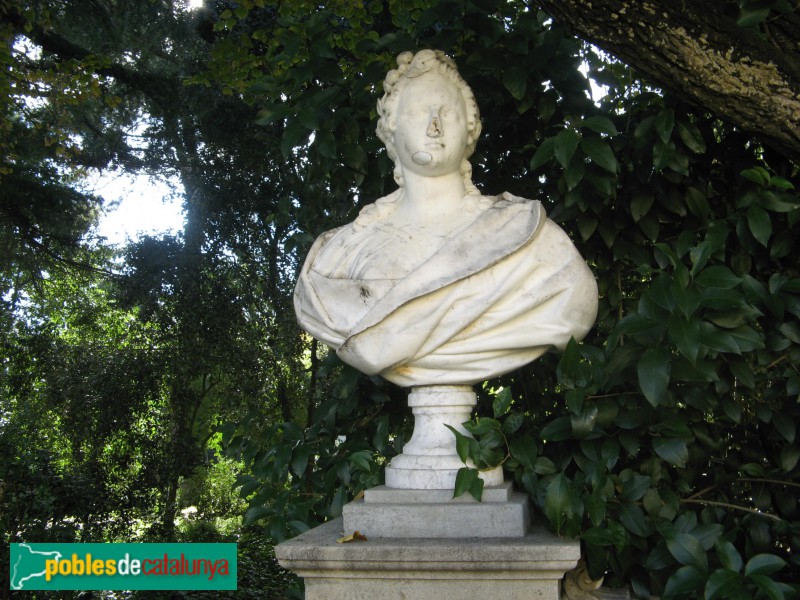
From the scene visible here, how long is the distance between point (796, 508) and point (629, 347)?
94 cm

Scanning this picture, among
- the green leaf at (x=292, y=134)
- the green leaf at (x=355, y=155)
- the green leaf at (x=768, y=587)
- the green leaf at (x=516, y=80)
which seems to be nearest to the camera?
the green leaf at (x=768, y=587)

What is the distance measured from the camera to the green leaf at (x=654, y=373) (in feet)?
6.02

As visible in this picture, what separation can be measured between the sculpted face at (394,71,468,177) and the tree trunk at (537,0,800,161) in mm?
387

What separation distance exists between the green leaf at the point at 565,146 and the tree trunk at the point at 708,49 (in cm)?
26

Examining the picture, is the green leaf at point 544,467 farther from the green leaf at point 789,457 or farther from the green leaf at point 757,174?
the green leaf at point 757,174

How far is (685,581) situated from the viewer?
188cm

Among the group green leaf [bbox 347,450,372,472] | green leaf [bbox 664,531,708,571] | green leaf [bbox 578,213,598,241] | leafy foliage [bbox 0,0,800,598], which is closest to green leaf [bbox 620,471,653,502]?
leafy foliage [bbox 0,0,800,598]

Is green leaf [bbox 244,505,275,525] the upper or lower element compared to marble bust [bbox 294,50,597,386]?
lower

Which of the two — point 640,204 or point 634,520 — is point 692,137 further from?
point 634,520

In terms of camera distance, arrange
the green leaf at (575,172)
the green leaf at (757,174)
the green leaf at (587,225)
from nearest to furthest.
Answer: the green leaf at (757,174)
the green leaf at (575,172)
the green leaf at (587,225)

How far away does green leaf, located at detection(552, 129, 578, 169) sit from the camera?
2.22 m

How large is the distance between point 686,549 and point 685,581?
91 millimetres

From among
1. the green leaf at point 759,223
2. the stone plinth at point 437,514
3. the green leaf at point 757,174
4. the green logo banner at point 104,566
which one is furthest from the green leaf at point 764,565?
the green logo banner at point 104,566

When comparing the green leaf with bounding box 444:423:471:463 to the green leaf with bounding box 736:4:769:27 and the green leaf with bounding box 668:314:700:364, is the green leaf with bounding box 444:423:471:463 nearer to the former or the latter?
the green leaf with bounding box 668:314:700:364
